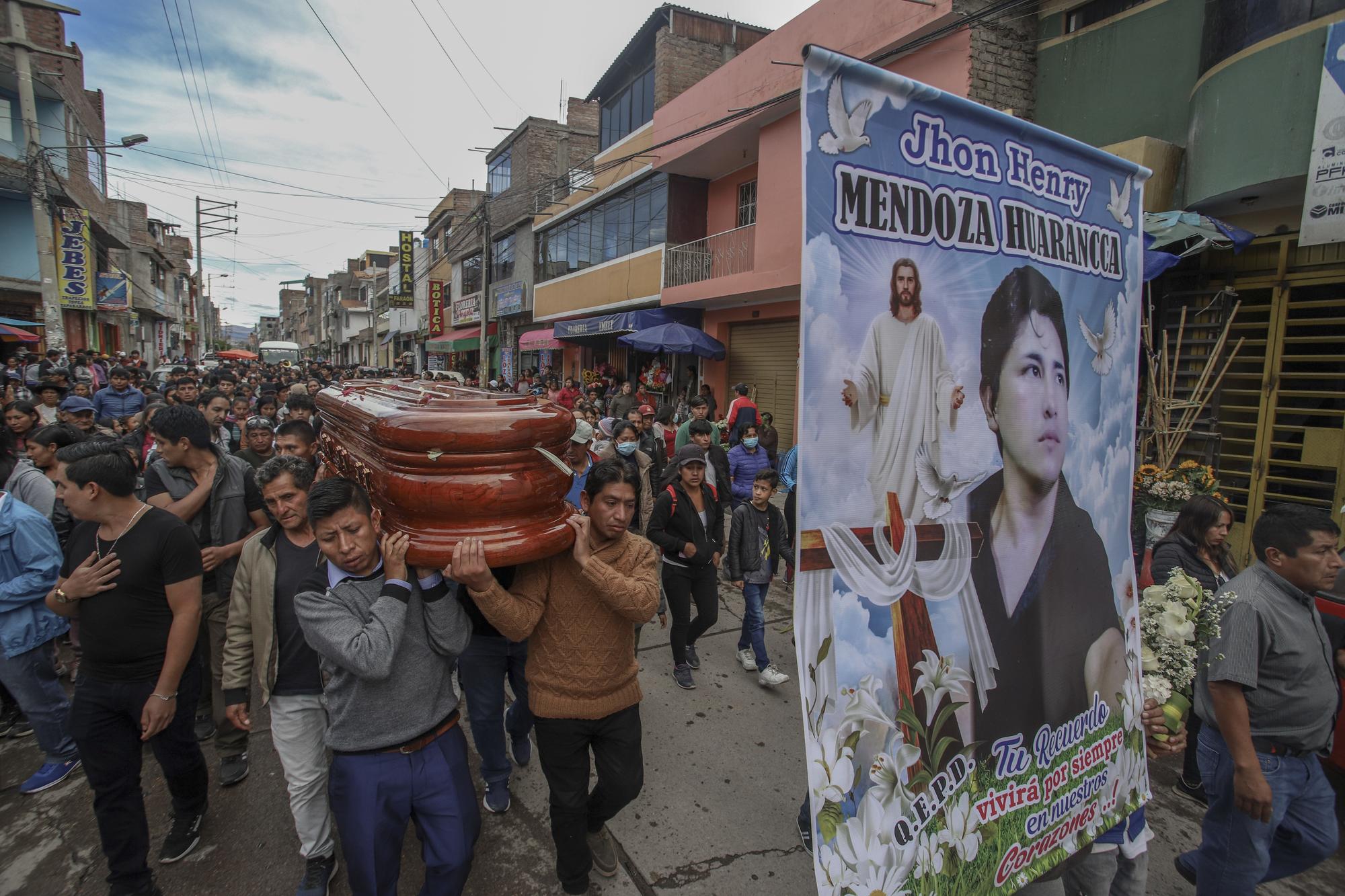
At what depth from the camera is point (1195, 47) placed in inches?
255

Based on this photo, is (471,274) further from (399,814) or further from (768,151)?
(399,814)

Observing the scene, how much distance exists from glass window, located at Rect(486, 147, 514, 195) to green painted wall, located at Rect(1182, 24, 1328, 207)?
2261 centimetres

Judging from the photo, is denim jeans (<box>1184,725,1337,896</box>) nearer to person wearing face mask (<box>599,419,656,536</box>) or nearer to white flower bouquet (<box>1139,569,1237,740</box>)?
white flower bouquet (<box>1139,569,1237,740</box>)

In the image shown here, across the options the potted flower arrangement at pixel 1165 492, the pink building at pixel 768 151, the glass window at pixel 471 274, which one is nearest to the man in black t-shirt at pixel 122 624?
the pink building at pixel 768 151

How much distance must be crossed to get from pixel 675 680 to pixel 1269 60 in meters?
7.21

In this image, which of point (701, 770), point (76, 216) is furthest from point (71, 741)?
point (76, 216)

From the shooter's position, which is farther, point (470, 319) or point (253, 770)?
point (470, 319)

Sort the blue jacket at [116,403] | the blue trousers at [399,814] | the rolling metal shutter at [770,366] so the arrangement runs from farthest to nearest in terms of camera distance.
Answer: the rolling metal shutter at [770,366] → the blue jacket at [116,403] → the blue trousers at [399,814]

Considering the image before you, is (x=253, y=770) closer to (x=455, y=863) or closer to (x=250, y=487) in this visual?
(x=250, y=487)

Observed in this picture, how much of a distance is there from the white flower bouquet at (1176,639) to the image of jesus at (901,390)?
1449 millimetres

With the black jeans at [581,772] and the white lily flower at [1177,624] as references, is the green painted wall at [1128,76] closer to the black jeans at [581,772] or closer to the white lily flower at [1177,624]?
the white lily flower at [1177,624]

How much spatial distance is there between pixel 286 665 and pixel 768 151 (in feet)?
36.9

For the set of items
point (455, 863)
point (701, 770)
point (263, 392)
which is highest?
point (263, 392)

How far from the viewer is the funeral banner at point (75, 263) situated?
16141 millimetres
